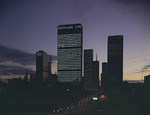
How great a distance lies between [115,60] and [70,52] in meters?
48.6

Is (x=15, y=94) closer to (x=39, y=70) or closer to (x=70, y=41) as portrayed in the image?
(x=70, y=41)

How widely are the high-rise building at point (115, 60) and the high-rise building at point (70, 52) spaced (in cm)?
3165

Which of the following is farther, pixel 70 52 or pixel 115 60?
pixel 70 52

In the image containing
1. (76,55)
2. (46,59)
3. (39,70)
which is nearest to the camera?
(76,55)

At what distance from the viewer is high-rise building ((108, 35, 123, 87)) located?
140m

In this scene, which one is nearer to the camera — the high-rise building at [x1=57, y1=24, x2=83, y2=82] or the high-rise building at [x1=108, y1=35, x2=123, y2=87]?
the high-rise building at [x1=108, y1=35, x2=123, y2=87]

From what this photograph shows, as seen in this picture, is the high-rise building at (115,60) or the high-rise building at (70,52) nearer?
the high-rise building at (115,60)

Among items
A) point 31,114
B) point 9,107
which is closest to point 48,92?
point 9,107

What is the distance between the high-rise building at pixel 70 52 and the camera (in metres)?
150

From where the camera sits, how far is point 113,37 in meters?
146

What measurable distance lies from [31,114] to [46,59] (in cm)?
16036

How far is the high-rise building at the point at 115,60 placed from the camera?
140000 millimetres

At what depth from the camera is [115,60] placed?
142m

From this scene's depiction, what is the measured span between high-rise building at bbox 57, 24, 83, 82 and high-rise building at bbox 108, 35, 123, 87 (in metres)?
31.6
